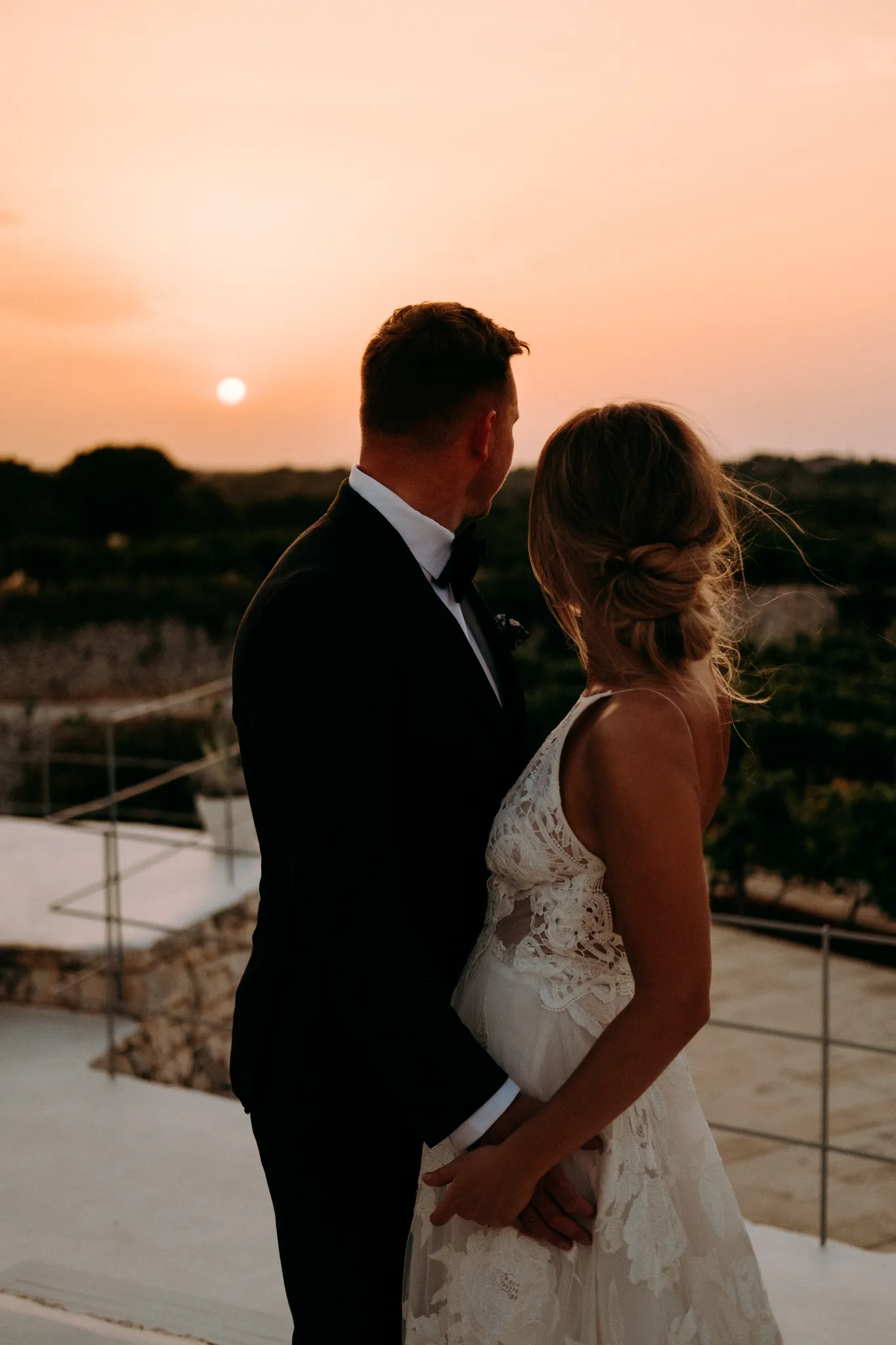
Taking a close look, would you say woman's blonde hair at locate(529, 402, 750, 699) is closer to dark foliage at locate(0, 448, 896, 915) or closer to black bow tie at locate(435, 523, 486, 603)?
dark foliage at locate(0, 448, 896, 915)

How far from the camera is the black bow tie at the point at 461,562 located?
1.52m

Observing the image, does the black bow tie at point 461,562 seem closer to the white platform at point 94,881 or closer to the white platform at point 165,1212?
the white platform at point 165,1212

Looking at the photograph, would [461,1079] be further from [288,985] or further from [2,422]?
[2,422]

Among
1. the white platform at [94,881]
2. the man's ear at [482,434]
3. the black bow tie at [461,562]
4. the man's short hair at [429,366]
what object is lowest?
the white platform at [94,881]

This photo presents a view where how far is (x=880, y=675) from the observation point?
16.7 m

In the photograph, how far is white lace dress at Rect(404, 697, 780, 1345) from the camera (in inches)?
50.6

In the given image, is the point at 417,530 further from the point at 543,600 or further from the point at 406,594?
the point at 543,600

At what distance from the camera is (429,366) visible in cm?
141

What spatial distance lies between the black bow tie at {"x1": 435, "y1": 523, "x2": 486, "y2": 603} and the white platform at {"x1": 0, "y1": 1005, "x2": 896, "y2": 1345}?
53.0 inches

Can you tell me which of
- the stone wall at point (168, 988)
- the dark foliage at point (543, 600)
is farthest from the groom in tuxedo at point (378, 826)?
the stone wall at point (168, 988)

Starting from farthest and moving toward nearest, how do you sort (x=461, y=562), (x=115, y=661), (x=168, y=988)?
(x=115, y=661)
(x=168, y=988)
(x=461, y=562)

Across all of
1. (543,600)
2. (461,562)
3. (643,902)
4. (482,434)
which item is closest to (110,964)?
(461,562)

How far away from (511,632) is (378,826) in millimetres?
554

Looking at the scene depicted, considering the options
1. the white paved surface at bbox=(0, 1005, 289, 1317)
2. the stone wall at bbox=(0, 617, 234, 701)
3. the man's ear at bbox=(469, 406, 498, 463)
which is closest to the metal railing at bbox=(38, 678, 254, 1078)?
the white paved surface at bbox=(0, 1005, 289, 1317)
